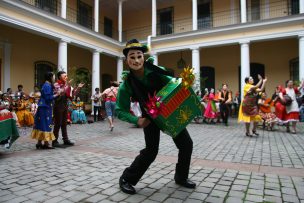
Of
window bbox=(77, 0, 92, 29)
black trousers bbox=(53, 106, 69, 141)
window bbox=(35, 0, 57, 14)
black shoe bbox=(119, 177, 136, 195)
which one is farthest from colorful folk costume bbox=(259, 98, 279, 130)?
window bbox=(77, 0, 92, 29)

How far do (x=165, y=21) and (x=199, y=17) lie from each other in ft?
9.33

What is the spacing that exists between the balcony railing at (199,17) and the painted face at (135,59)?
14.8m

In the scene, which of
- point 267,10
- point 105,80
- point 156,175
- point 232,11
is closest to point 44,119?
point 156,175

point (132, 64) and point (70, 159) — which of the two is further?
point (70, 159)

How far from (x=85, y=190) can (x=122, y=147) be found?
2.83 meters

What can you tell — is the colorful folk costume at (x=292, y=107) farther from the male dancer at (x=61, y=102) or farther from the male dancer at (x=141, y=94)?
the male dancer at (x=141, y=94)

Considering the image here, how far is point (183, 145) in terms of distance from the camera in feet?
9.81

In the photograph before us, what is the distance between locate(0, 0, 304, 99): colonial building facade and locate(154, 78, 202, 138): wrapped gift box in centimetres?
1099

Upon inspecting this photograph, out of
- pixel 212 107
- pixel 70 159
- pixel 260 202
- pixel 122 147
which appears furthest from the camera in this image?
pixel 212 107

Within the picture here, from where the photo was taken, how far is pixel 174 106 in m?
2.73

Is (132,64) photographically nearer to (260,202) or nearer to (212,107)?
(260,202)

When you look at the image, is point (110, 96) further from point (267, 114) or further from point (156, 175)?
point (267, 114)

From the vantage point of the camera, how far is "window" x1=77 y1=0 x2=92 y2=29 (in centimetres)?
1884

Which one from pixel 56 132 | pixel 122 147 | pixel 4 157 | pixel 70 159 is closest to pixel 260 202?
pixel 70 159
